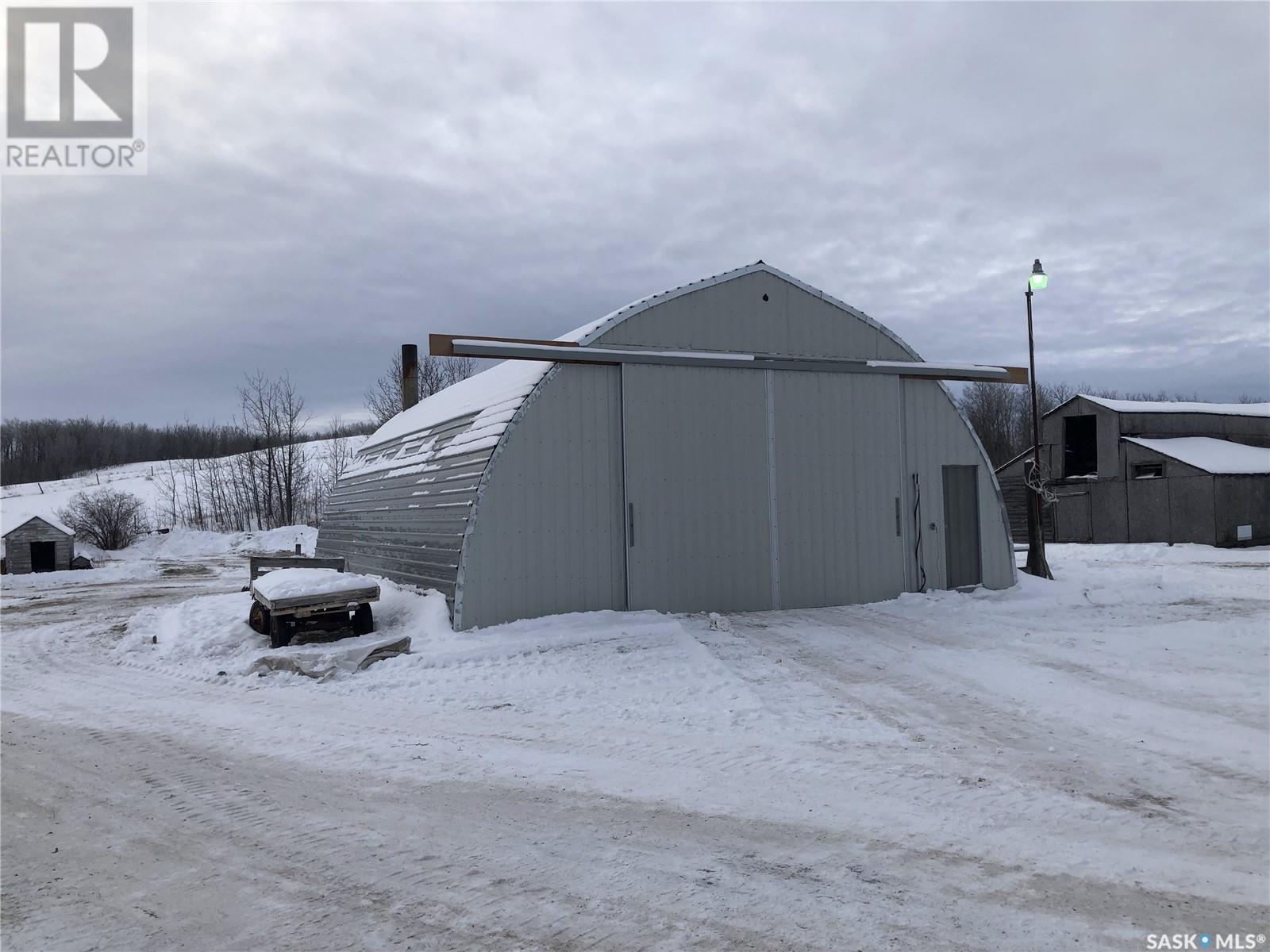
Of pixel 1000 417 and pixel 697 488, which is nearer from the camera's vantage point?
pixel 697 488

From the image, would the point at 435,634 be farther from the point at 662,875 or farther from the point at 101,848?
the point at 662,875

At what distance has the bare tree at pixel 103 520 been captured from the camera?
35.5 meters

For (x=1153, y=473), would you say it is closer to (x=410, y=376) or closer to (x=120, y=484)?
(x=410, y=376)

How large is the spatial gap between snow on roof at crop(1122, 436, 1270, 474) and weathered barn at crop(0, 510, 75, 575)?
40.3 metres

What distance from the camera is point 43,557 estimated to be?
97.4 ft

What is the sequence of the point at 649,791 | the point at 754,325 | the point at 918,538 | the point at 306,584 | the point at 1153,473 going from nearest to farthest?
the point at 649,791
the point at 306,584
the point at 754,325
the point at 918,538
the point at 1153,473

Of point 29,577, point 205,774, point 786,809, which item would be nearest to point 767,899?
point 786,809

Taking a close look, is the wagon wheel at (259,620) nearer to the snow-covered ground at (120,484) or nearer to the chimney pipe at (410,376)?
the chimney pipe at (410,376)

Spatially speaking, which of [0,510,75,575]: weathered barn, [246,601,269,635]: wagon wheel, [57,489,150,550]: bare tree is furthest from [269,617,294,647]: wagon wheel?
[57,489,150,550]: bare tree

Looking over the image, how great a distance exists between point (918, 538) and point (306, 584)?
10.4 m

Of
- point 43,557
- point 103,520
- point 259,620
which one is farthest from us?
point 103,520

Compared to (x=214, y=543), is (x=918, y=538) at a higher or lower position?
higher

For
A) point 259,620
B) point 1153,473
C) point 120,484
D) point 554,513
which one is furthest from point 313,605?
point 120,484

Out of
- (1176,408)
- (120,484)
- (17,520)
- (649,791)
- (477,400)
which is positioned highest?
(1176,408)
